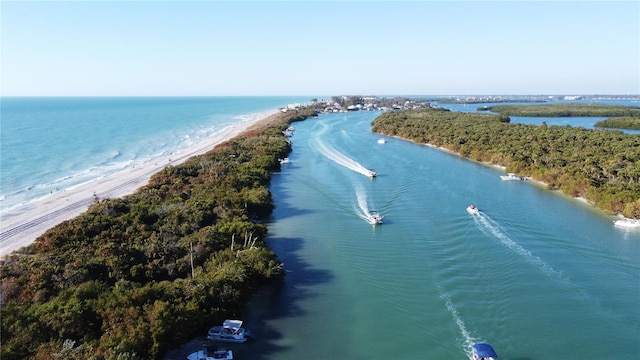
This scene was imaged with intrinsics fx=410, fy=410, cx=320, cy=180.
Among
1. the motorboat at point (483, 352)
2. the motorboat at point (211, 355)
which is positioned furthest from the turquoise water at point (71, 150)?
the motorboat at point (483, 352)

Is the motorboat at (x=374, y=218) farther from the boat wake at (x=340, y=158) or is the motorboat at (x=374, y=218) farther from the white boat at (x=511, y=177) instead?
the white boat at (x=511, y=177)

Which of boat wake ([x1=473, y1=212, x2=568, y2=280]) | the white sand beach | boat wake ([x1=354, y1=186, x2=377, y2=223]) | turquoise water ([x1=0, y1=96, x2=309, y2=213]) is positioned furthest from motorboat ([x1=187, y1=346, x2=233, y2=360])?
turquoise water ([x1=0, y1=96, x2=309, y2=213])

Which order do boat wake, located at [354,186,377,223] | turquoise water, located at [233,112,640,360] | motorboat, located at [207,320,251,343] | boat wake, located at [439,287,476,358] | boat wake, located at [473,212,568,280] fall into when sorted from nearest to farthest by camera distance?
motorboat, located at [207,320,251,343] < boat wake, located at [439,287,476,358] < turquoise water, located at [233,112,640,360] < boat wake, located at [473,212,568,280] < boat wake, located at [354,186,377,223]

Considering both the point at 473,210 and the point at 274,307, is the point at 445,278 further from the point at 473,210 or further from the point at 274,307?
the point at 473,210

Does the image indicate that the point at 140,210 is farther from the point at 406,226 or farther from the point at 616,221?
the point at 616,221

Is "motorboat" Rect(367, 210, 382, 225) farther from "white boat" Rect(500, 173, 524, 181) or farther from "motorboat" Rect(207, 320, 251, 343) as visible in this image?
"white boat" Rect(500, 173, 524, 181)

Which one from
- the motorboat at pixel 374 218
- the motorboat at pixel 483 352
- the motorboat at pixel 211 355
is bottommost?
the motorboat at pixel 483 352
